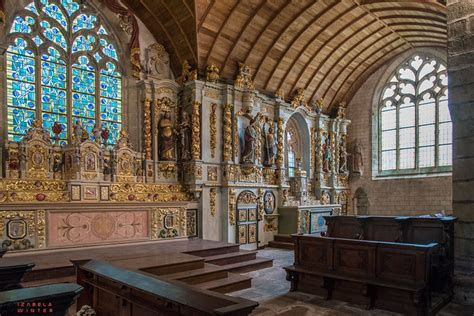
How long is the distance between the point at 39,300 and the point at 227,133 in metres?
9.91

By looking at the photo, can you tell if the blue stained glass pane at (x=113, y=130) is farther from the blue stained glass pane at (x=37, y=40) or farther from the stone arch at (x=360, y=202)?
the stone arch at (x=360, y=202)

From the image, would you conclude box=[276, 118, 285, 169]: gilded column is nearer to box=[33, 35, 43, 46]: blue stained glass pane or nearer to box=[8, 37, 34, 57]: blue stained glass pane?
box=[33, 35, 43, 46]: blue stained glass pane

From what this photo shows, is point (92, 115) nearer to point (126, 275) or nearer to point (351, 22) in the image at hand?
point (126, 275)

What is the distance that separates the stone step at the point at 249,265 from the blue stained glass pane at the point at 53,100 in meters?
6.04

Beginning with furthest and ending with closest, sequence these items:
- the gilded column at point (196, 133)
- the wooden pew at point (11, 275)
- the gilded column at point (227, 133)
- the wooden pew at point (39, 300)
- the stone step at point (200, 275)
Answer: the gilded column at point (227, 133) < the gilded column at point (196, 133) < the stone step at point (200, 275) < the wooden pew at point (11, 275) < the wooden pew at point (39, 300)

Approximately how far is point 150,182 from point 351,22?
29.9 feet

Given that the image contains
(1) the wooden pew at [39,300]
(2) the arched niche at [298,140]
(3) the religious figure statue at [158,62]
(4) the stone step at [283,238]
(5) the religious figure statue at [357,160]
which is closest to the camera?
(1) the wooden pew at [39,300]

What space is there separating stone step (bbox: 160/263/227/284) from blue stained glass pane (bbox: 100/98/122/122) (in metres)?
5.60

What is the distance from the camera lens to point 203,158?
11.5 metres

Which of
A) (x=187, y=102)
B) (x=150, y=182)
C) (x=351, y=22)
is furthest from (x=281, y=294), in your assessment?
(x=351, y=22)

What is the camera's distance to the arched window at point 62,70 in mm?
9234

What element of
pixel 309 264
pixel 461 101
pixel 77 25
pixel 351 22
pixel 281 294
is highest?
pixel 351 22

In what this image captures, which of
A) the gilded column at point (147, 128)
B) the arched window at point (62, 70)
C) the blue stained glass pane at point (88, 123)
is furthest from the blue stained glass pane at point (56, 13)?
the gilded column at point (147, 128)

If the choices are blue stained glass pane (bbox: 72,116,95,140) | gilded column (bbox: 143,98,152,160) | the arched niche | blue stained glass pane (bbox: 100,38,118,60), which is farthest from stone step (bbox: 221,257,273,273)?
blue stained glass pane (bbox: 100,38,118,60)
